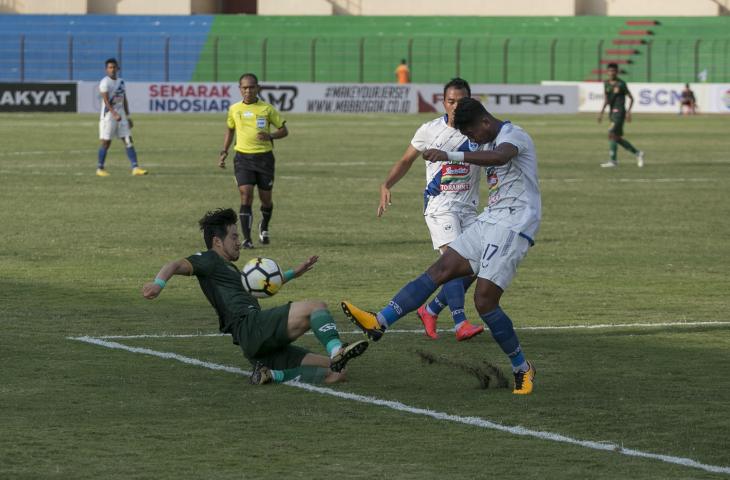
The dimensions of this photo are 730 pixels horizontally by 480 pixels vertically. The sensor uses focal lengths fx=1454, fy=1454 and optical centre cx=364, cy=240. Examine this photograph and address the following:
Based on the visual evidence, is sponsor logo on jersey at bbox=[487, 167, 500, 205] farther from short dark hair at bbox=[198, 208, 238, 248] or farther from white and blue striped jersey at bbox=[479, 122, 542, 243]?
short dark hair at bbox=[198, 208, 238, 248]

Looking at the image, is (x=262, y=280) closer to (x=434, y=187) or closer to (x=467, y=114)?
(x=467, y=114)

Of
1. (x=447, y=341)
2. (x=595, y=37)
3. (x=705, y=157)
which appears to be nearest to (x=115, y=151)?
(x=705, y=157)

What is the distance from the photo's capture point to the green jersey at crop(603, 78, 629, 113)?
110 feet

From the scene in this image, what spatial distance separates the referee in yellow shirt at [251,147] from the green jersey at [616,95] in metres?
16.3

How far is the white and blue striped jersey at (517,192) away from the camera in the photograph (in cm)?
990

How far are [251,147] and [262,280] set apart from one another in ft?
28.2

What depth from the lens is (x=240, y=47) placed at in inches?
2835

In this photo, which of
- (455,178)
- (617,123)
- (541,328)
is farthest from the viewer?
(617,123)

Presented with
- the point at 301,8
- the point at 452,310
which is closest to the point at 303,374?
the point at 452,310

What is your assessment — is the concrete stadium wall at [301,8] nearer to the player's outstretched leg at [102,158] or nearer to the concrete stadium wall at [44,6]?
the concrete stadium wall at [44,6]

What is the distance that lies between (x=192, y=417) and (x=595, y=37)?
64.9m

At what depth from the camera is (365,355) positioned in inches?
438

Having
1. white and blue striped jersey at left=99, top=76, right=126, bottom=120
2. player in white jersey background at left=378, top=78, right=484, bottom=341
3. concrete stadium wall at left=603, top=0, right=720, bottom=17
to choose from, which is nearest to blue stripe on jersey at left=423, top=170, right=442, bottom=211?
player in white jersey background at left=378, top=78, right=484, bottom=341

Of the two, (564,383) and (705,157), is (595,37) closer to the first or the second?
(705,157)
